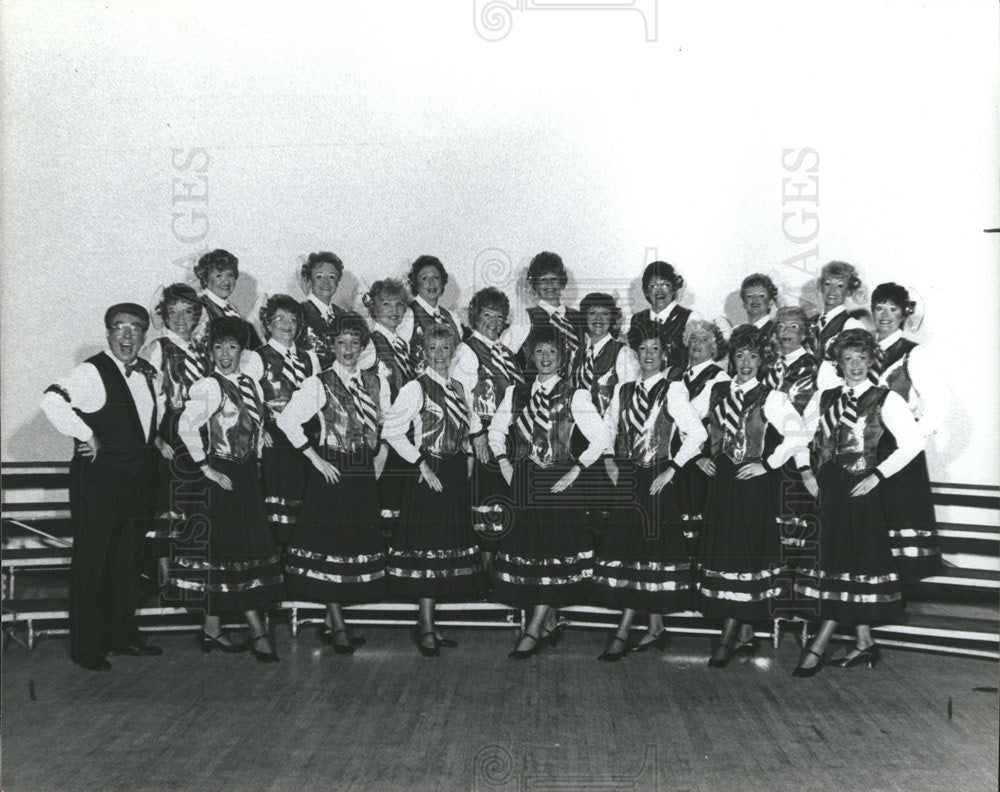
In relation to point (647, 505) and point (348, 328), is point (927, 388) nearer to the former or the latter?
point (647, 505)

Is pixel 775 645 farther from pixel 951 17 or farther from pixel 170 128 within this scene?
pixel 170 128

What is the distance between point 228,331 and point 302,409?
0.50 meters

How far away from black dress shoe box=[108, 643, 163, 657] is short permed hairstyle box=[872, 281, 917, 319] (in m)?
3.73

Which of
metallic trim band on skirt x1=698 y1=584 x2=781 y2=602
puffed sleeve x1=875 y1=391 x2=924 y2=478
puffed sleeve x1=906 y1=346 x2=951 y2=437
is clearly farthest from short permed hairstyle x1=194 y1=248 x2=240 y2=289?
puffed sleeve x1=906 y1=346 x2=951 y2=437

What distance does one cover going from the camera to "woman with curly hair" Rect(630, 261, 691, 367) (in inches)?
199

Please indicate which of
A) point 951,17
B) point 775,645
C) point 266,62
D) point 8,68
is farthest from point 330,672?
point 951,17

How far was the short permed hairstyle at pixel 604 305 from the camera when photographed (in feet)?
16.7

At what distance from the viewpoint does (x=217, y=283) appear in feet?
16.8

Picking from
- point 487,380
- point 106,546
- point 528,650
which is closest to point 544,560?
point 528,650

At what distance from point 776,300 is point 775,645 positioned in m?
1.64

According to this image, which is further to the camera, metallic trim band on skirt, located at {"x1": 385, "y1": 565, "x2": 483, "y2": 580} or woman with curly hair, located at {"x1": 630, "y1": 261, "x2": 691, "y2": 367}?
woman with curly hair, located at {"x1": 630, "y1": 261, "x2": 691, "y2": 367}

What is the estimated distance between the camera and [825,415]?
16.1ft

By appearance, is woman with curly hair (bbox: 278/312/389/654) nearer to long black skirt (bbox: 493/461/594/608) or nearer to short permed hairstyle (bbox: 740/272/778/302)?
long black skirt (bbox: 493/461/594/608)

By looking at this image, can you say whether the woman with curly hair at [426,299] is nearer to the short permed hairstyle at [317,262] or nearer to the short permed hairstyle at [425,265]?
the short permed hairstyle at [425,265]
